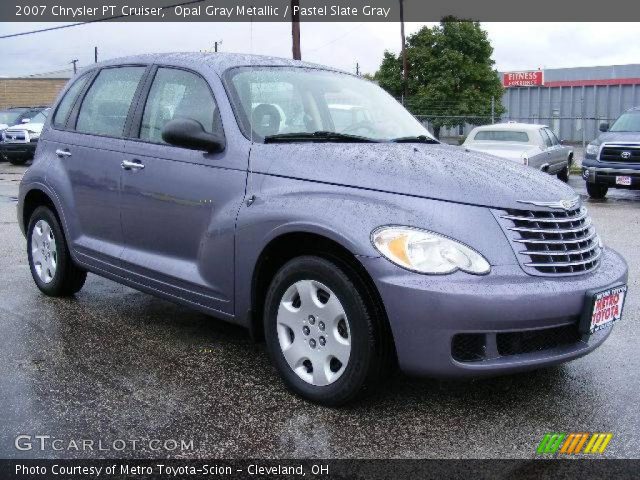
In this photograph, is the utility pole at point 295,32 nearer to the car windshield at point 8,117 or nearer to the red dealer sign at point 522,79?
the car windshield at point 8,117

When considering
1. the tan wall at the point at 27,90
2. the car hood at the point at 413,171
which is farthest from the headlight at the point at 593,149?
the tan wall at the point at 27,90

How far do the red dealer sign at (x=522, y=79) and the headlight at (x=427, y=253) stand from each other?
44714 mm

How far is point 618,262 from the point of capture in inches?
152

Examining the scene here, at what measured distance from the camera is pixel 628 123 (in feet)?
47.5

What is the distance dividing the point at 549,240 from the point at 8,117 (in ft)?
79.9

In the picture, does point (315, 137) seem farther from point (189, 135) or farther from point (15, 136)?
point (15, 136)

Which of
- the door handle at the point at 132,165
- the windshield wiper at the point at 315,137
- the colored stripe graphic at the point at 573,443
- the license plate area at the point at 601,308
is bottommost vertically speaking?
the colored stripe graphic at the point at 573,443

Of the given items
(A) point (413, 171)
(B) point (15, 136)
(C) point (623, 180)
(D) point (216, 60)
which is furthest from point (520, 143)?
(B) point (15, 136)

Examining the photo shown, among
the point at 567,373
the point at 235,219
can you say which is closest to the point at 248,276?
the point at 235,219

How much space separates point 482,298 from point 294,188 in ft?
3.59

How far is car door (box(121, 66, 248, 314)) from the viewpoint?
12.8ft

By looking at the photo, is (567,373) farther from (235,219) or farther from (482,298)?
(235,219)

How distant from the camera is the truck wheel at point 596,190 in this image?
14.2m

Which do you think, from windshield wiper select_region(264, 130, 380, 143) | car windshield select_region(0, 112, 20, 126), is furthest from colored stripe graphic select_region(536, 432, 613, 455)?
car windshield select_region(0, 112, 20, 126)
